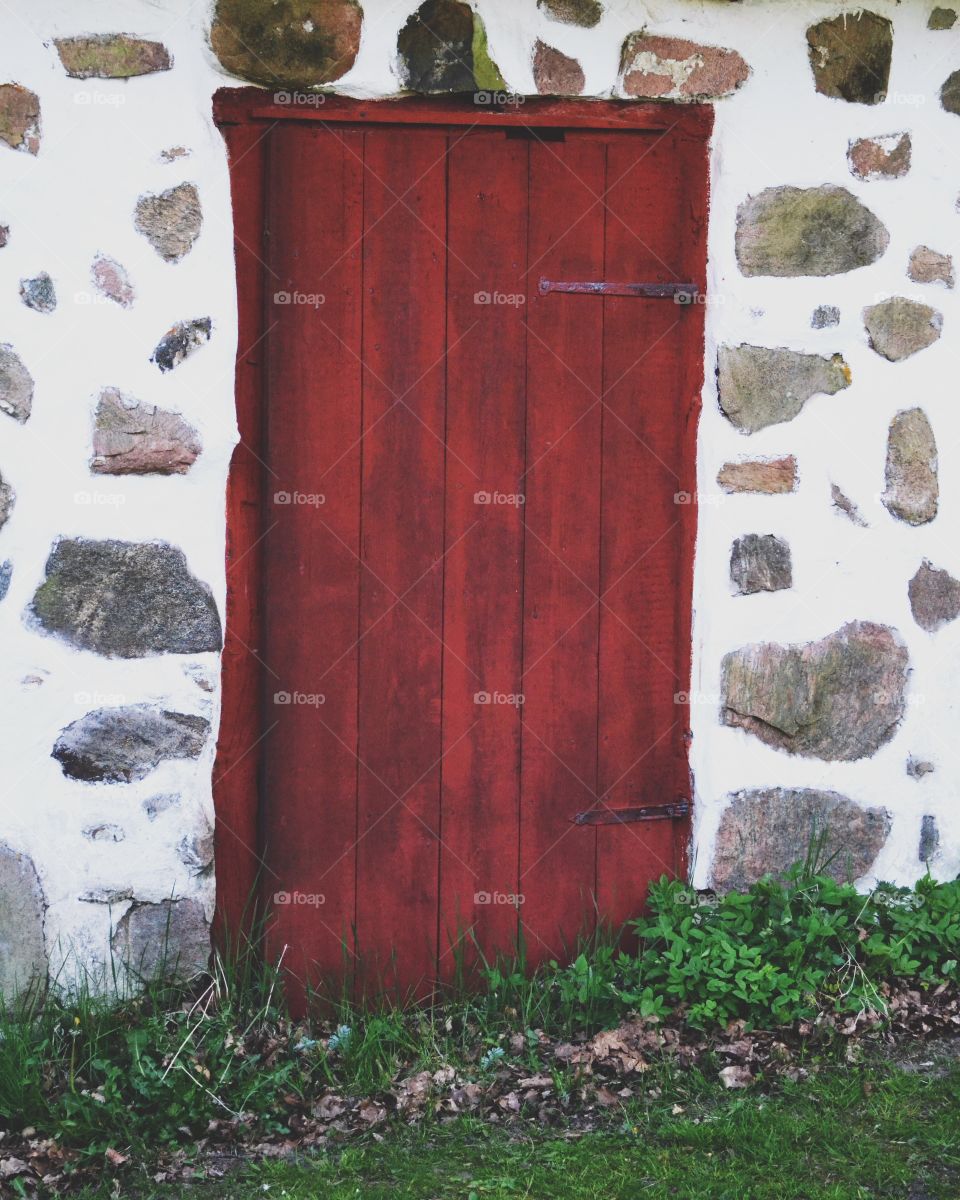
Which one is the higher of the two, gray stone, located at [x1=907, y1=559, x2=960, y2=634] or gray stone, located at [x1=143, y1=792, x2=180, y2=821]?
gray stone, located at [x1=907, y1=559, x2=960, y2=634]

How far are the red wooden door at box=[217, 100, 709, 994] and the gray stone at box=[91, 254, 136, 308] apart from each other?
0.98 ft

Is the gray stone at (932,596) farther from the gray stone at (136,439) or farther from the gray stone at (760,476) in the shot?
the gray stone at (136,439)

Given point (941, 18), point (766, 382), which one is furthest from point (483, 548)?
point (941, 18)

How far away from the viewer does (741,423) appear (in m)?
2.71

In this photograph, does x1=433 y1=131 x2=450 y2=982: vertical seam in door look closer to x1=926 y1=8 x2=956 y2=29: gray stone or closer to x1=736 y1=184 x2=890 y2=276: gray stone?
x1=736 y1=184 x2=890 y2=276: gray stone

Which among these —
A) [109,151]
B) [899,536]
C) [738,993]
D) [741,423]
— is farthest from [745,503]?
[109,151]

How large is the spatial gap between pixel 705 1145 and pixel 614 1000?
0.47m

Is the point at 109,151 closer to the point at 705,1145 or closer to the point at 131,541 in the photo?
the point at 131,541

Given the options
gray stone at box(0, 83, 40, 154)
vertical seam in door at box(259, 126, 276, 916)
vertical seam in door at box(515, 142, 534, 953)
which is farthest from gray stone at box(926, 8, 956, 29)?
gray stone at box(0, 83, 40, 154)

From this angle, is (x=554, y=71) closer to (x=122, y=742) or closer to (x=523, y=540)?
(x=523, y=540)

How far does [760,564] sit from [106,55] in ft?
6.23

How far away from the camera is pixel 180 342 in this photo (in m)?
2.52

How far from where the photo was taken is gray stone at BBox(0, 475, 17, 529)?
245 centimetres

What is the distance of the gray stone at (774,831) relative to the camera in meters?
2.74
